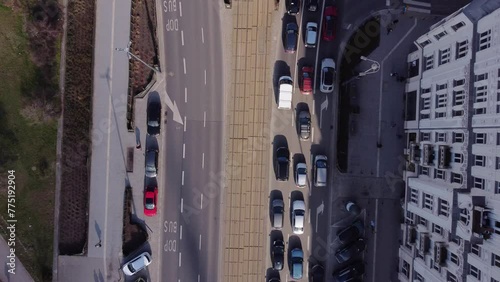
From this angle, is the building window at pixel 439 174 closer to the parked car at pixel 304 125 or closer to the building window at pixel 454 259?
the building window at pixel 454 259

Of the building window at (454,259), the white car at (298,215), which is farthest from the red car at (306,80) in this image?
the building window at (454,259)

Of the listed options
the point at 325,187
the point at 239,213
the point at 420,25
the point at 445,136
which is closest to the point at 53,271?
the point at 239,213

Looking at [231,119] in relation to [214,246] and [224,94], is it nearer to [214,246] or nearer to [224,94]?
[224,94]

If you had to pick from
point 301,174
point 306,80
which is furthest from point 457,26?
point 301,174

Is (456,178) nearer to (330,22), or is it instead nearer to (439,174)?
(439,174)

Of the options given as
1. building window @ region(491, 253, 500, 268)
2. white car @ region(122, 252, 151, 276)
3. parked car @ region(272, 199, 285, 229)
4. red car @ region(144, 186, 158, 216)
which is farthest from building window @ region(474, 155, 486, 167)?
white car @ region(122, 252, 151, 276)
